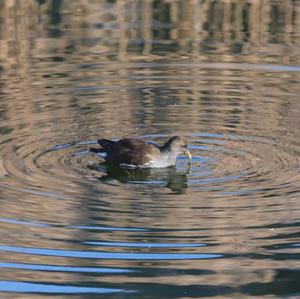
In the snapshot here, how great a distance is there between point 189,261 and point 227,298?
944mm

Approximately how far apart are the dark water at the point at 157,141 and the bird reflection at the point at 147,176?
0.03 metres

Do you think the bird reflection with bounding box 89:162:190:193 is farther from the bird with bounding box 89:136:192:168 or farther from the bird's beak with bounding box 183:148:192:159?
the bird's beak with bounding box 183:148:192:159

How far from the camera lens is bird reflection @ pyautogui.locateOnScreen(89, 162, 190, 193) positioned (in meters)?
12.2

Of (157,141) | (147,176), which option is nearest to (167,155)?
(147,176)

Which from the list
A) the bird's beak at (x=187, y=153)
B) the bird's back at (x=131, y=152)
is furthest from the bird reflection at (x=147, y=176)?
the bird's beak at (x=187, y=153)

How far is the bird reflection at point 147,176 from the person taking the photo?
1216 centimetres

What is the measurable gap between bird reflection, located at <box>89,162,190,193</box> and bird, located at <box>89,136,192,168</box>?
0.24 ft

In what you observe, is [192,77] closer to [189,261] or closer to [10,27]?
[10,27]

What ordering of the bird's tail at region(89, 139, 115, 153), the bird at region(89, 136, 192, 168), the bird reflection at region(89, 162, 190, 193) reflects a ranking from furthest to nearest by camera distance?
the bird's tail at region(89, 139, 115, 153)
the bird at region(89, 136, 192, 168)
the bird reflection at region(89, 162, 190, 193)

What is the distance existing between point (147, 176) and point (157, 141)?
1.46m

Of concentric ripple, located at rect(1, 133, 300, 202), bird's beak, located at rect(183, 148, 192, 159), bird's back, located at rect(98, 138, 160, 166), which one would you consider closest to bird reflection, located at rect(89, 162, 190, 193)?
concentric ripple, located at rect(1, 133, 300, 202)

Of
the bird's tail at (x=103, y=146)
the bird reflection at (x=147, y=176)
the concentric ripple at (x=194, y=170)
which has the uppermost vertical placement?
the bird's tail at (x=103, y=146)

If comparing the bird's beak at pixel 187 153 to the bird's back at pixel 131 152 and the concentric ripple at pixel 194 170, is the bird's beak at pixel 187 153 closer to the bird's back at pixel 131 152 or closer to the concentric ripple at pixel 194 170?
the concentric ripple at pixel 194 170

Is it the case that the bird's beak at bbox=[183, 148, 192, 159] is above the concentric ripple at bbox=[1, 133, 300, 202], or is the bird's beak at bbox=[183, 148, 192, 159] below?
above
